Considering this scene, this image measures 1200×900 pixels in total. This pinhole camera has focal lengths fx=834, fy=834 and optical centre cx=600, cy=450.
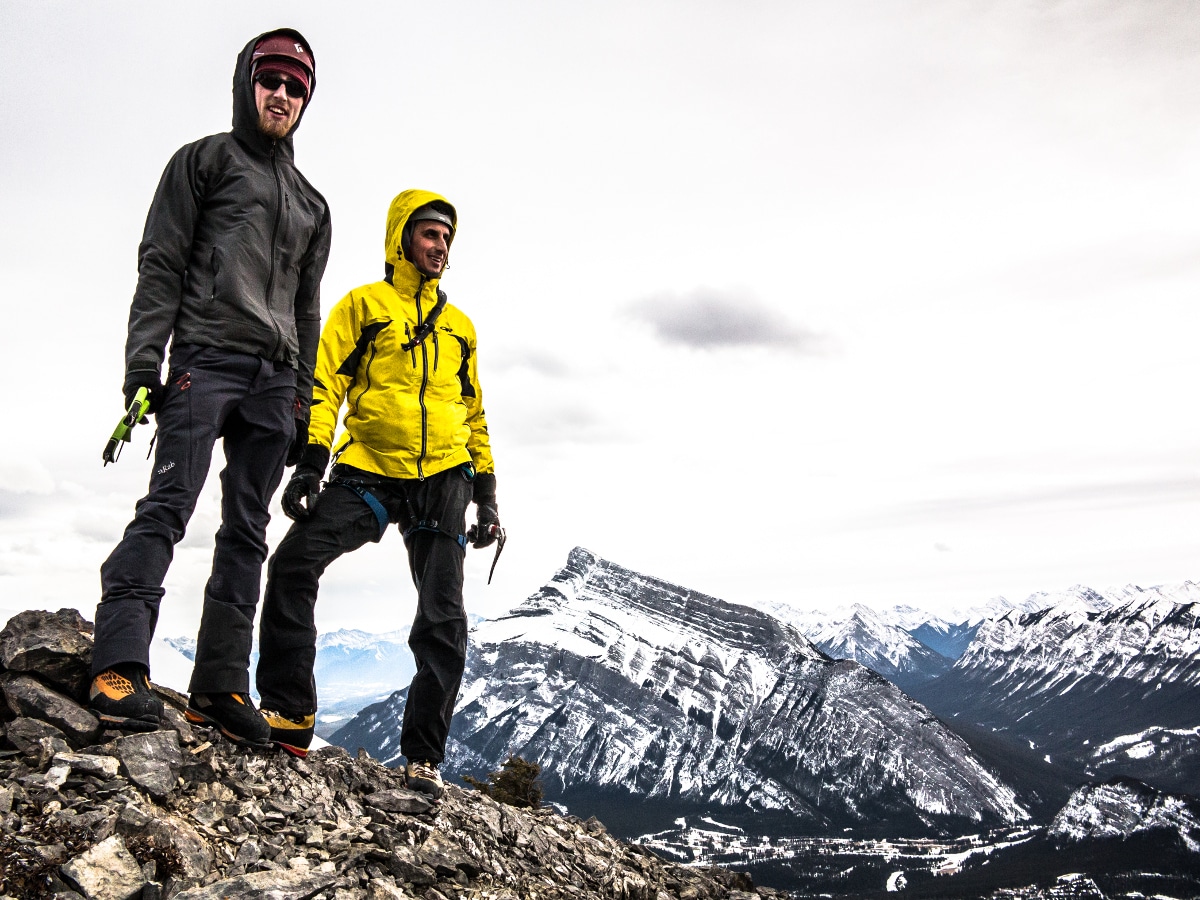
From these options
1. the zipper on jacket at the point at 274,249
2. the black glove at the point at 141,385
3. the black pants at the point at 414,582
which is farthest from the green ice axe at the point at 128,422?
the black pants at the point at 414,582

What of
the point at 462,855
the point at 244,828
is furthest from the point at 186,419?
the point at 462,855

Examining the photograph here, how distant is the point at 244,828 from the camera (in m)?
6.57

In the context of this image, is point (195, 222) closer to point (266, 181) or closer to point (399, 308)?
point (266, 181)

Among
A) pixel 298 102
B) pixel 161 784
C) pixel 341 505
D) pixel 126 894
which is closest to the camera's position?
pixel 126 894

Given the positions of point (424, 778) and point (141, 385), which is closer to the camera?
point (141, 385)

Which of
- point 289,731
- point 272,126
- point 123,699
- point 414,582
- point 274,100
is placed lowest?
point 289,731

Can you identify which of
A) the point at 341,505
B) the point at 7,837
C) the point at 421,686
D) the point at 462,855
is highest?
Result: the point at 341,505

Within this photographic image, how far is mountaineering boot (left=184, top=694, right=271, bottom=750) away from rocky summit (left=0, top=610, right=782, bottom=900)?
11 centimetres

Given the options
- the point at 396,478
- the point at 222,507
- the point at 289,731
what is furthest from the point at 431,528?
the point at 289,731

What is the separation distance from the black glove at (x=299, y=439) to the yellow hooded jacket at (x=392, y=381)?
89mm

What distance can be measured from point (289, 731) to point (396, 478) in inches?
103

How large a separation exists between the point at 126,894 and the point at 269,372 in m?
4.08

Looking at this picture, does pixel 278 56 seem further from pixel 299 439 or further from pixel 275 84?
pixel 299 439

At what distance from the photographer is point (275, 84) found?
24.6 feet
